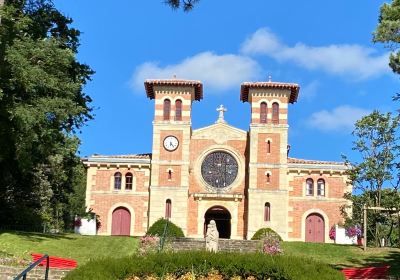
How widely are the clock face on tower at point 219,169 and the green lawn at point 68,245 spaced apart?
12979 mm

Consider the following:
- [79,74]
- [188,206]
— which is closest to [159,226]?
[188,206]

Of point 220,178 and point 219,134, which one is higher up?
point 219,134

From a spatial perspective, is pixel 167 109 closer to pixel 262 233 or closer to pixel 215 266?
pixel 262 233

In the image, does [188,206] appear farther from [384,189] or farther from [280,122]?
[384,189]

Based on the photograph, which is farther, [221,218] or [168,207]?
[221,218]

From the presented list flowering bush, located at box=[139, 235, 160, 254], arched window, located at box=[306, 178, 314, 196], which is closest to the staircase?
flowering bush, located at box=[139, 235, 160, 254]

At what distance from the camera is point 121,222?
1759 inches

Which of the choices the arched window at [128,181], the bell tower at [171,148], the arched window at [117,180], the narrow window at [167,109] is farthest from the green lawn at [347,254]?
the arched window at [117,180]

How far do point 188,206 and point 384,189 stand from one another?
495 inches

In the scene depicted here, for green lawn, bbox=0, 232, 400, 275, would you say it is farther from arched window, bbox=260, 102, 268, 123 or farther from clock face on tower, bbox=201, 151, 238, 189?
arched window, bbox=260, 102, 268, 123

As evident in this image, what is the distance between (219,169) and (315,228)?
7.50 m

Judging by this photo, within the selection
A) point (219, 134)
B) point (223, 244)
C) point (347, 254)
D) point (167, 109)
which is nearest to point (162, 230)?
point (223, 244)

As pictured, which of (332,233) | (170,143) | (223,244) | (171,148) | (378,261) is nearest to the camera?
(378,261)

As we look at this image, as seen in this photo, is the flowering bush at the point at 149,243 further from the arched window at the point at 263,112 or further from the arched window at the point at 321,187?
the arched window at the point at 321,187
